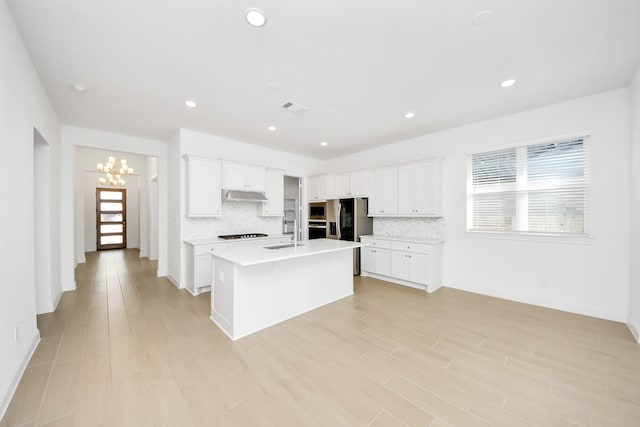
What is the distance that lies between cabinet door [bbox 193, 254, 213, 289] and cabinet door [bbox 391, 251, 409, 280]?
326 cm

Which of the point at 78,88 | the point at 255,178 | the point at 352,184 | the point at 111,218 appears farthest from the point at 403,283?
the point at 111,218

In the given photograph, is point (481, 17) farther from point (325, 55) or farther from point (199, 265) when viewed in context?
point (199, 265)

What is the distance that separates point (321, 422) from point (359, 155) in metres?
5.24

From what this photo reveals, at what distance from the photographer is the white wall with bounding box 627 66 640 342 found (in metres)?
2.62

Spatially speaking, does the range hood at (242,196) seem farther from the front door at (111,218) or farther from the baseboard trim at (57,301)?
the front door at (111,218)

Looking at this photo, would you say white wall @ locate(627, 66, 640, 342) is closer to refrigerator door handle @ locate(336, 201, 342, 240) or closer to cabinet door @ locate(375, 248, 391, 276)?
cabinet door @ locate(375, 248, 391, 276)

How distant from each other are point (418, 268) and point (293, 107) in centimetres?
328

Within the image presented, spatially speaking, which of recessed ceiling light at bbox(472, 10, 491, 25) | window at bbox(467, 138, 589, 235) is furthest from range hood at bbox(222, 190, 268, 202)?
recessed ceiling light at bbox(472, 10, 491, 25)

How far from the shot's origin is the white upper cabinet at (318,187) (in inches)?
230

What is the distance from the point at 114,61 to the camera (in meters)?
2.39

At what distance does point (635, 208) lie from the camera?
2752 millimetres

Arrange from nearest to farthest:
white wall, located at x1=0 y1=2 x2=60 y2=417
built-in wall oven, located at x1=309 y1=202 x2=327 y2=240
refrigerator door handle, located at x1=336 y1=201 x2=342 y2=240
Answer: white wall, located at x1=0 y1=2 x2=60 y2=417 → refrigerator door handle, located at x1=336 y1=201 x2=342 y2=240 → built-in wall oven, located at x1=309 y1=202 x2=327 y2=240

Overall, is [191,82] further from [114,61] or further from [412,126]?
[412,126]

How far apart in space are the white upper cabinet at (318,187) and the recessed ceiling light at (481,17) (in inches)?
161
